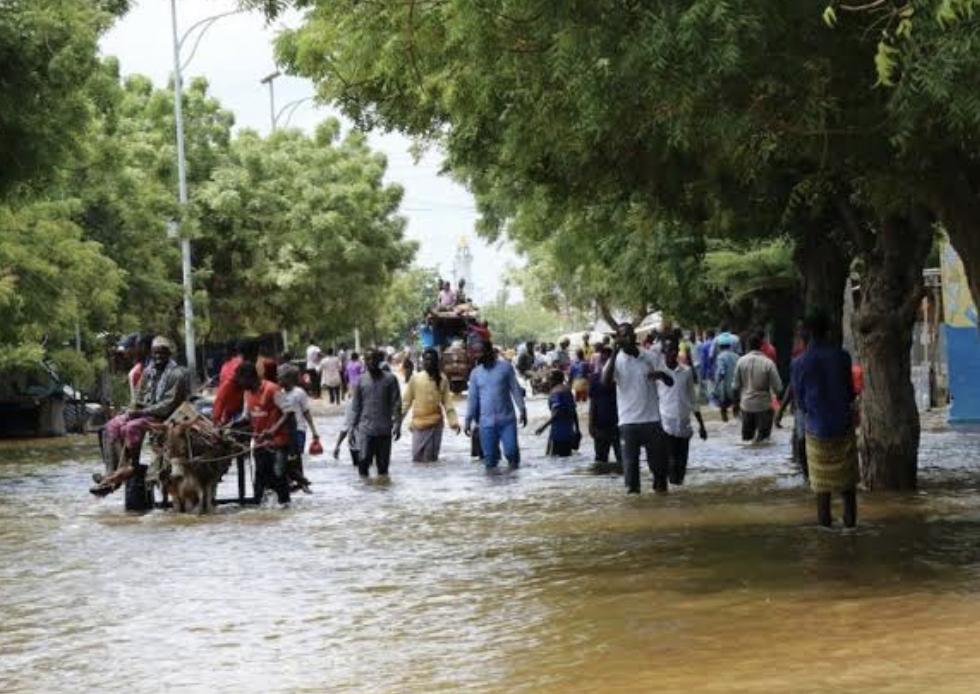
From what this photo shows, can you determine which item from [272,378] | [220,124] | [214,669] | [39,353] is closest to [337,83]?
[272,378]

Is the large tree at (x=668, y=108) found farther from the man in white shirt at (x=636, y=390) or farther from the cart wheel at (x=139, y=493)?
the cart wheel at (x=139, y=493)

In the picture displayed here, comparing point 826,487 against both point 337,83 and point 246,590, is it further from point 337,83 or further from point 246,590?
point 337,83

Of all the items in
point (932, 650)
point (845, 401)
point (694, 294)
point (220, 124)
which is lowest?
point (932, 650)

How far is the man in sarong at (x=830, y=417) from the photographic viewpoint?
43.2 feet

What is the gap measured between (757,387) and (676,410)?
5782 millimetres

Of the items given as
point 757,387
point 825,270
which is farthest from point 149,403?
point 757,387

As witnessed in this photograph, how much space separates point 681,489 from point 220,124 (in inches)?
1767

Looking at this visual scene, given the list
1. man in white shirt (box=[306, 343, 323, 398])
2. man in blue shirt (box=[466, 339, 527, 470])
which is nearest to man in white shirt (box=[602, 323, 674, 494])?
man in blue shirt (box=[466, 339, 527, 470])

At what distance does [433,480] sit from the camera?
20.5 m

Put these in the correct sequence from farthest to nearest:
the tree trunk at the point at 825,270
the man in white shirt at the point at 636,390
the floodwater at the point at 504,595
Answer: the tree trunk at the point at 825,270 < the man in white shirt at the point at 636,390 < the floodwater at the point at 504,595

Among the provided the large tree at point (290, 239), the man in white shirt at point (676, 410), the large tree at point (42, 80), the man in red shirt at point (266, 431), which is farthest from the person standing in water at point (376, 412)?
the large tree at point (290, 239)

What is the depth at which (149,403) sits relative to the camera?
1647 centimetres

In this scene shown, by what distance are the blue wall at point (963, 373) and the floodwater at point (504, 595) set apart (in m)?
9.30

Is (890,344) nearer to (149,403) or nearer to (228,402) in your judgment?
(228,402)
